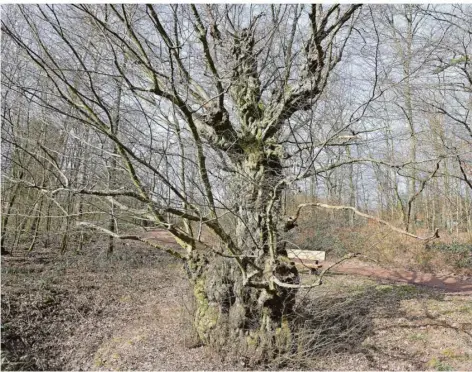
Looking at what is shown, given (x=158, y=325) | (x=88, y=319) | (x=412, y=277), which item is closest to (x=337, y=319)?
(x=158, y=325)

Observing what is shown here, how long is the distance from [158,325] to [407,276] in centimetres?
778

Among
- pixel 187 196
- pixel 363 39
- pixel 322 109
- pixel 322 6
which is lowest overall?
pixel 187 196

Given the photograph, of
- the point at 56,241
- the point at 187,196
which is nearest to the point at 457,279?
the point at 187,196

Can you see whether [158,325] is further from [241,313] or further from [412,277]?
[412,277]

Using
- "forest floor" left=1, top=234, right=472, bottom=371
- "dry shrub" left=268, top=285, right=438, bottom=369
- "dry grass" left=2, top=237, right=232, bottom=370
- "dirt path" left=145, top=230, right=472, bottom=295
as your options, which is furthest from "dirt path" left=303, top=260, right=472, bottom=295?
"dry grass" left=2, top=237, right=232, bottom=370

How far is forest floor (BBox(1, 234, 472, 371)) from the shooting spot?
446cm

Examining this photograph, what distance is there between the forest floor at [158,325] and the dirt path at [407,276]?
1.14 meters

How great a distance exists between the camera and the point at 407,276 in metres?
10.2

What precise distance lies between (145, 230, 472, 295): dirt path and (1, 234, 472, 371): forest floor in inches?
44.8

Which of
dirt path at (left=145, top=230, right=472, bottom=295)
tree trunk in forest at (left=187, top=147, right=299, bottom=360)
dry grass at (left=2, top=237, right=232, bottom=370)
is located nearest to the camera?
dry grass at (left=2, top=237, right=232, bottom=370)

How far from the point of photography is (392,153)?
5.95 metres

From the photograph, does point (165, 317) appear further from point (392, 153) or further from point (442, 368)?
point (392, 153)

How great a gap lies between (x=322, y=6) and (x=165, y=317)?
551cm

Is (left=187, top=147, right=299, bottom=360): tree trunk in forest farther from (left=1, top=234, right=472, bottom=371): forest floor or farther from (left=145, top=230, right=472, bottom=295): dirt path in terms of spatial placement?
(left=145, top=230, right=472, bottom=295): dirt path
